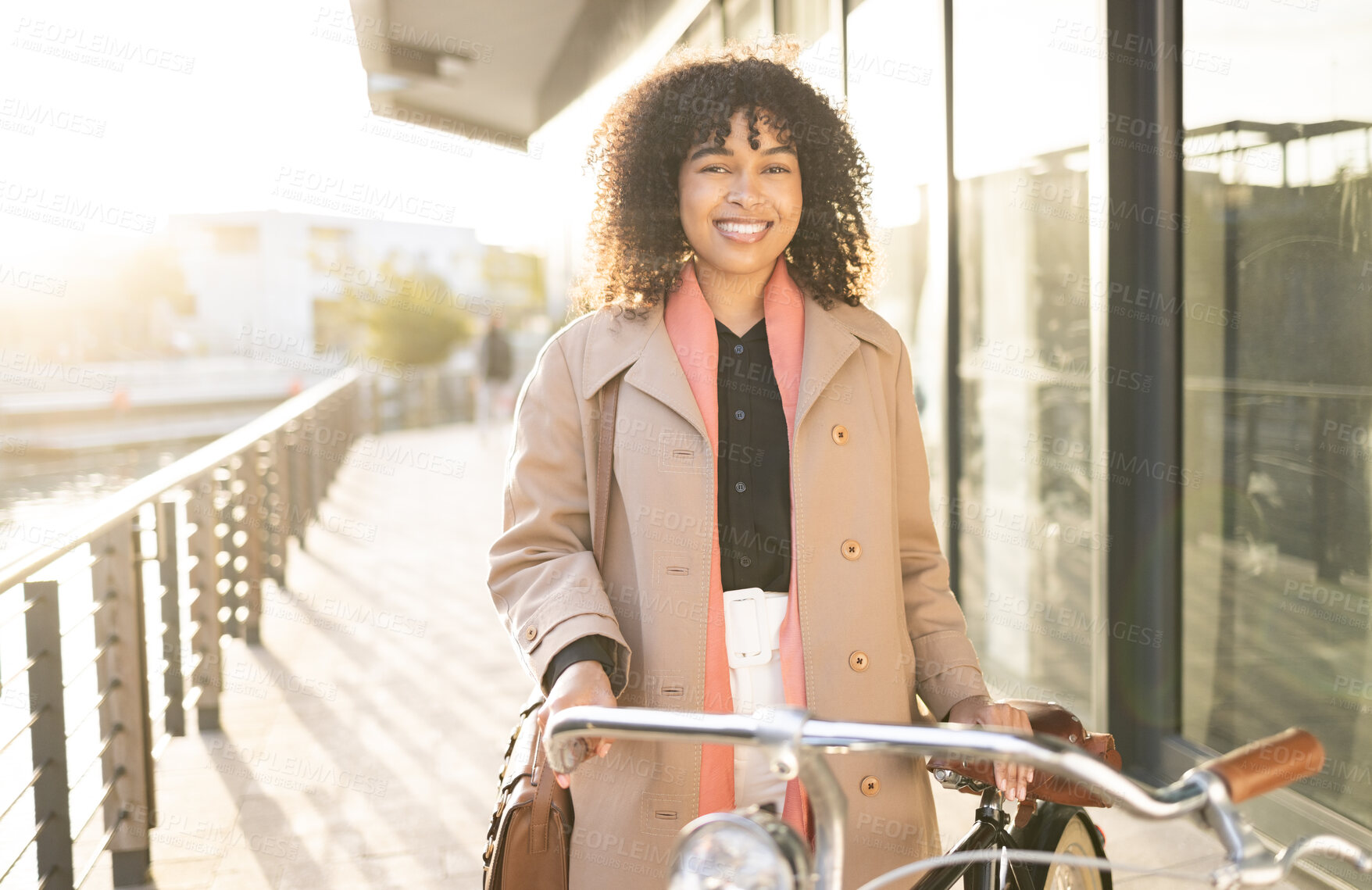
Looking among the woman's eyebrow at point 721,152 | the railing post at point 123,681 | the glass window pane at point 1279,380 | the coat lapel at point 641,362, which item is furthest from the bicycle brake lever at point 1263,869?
the railing post at point 123,681

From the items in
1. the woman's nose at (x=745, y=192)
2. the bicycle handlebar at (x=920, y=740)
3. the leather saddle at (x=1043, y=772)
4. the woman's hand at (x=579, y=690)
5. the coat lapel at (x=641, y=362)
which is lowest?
the leather saddle at (x=1043, y=772)

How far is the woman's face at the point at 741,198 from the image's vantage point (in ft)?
6.35

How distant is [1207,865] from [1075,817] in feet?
5.49

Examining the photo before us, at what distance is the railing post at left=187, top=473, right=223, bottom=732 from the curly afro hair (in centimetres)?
341

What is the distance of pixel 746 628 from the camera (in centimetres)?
185

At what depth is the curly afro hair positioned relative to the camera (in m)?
2.01

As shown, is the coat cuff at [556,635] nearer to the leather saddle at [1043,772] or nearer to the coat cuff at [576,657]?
the coat cuff at [576,657]

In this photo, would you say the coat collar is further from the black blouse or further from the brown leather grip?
the brown leather grip

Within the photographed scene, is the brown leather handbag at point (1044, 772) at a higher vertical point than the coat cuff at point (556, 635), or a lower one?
lower

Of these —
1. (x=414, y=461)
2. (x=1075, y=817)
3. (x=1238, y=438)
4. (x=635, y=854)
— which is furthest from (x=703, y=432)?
(x=414, y=461)

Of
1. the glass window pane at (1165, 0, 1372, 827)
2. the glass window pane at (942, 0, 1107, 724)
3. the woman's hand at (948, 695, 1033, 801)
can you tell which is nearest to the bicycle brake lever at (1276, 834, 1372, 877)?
the woman's hand at (948, 695, 1033, 801)

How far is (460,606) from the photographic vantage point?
7.13 meters

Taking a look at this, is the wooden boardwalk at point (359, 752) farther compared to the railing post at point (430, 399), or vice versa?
the railing post at point (430, 399)

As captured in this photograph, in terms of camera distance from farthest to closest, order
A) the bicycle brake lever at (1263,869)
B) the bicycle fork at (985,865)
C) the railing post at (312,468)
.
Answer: the railing post at (312,468) < the bicycle fork at (985,865) < the bicycle brake lever at (1263,869)
